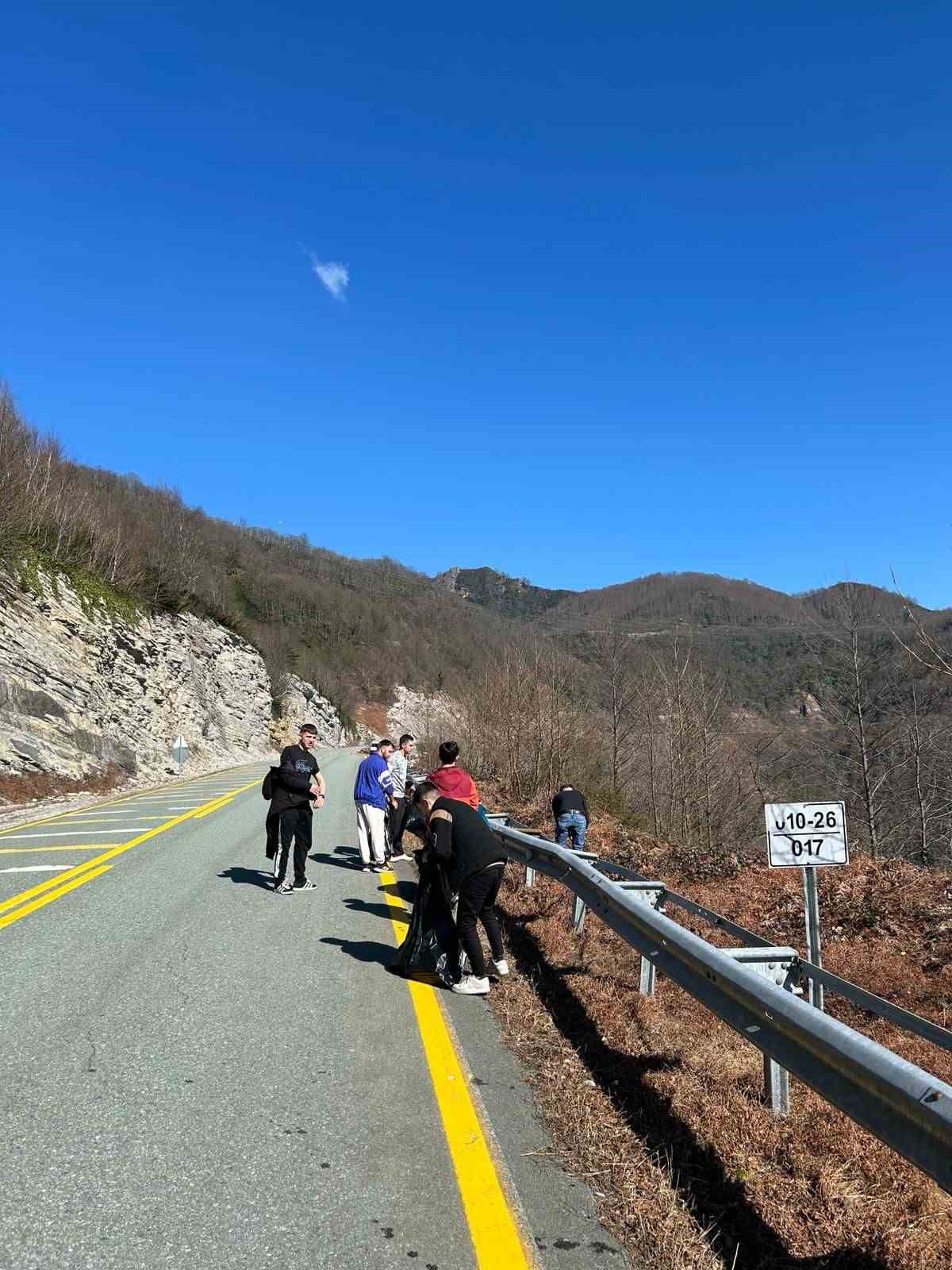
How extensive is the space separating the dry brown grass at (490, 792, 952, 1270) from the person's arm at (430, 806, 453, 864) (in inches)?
42.3

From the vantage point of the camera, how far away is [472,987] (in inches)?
222

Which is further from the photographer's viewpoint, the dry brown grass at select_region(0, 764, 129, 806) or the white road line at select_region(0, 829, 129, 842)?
the dry brown grass at select_region(0, 764, 129, 806)

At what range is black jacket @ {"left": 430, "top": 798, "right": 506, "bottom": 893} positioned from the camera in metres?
5.75

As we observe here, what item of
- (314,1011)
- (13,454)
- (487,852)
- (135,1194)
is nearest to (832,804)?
(487,852)

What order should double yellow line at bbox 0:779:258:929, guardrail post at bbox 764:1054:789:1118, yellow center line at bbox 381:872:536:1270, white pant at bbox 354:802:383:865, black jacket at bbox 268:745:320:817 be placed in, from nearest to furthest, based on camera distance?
1. yellow center line at bbox 381:872:536:1270
2. guardrail post at bbox 764:1054:789:1118
3. double yellow line at bbox 0:779:258:929
4. black jacket at bbox 268:745:320:817
5. white pant at bbox 354:802:383:865

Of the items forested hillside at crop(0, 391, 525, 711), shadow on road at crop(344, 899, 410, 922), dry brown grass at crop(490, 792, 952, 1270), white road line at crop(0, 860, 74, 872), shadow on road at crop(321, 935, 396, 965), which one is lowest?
white road line at crop(0, 860, 74, 872)

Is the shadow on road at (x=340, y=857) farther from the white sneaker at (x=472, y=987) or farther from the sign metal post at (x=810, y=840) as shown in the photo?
the sign metal post at (x=810, y=840)

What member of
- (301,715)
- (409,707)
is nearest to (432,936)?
(301,715)

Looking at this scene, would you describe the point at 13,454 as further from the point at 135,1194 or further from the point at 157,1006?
the point at 135,1194

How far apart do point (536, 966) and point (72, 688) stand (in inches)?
1043

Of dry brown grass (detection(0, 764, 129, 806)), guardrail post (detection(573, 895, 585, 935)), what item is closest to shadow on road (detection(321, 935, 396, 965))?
guardrail post (detection(573, 895, 585, 935))

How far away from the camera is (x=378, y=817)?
11062mm

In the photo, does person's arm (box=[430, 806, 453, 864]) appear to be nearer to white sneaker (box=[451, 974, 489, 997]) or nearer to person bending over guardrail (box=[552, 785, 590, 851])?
→ white sneaker (box=[451, 974, 489, 997])

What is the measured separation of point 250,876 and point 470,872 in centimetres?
508
